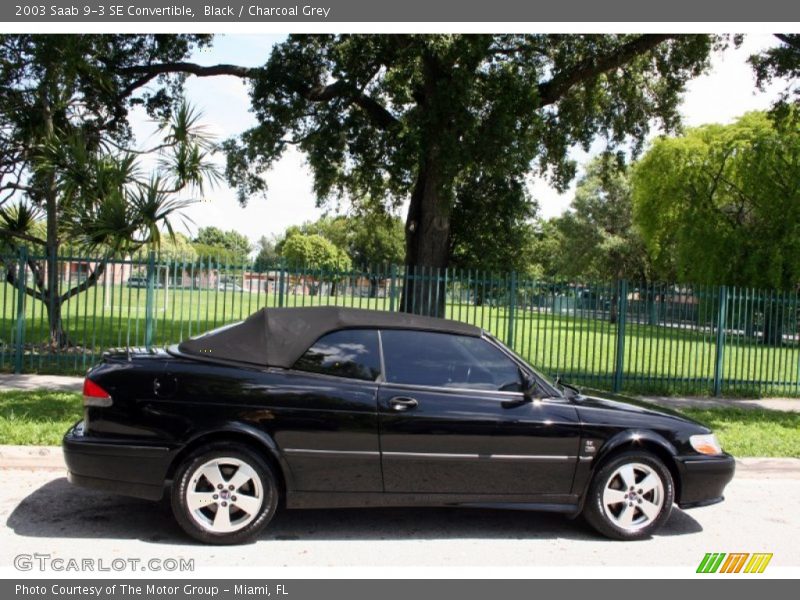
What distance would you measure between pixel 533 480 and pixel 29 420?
5.73m

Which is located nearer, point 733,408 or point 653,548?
point 653,548

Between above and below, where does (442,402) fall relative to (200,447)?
above

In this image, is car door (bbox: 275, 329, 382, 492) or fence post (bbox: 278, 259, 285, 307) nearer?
car door (bbox: 275, 329, 382, 492)

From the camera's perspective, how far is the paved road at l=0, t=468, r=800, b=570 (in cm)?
467

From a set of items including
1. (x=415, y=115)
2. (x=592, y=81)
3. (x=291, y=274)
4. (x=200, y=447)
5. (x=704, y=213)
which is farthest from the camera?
(x=704, y=213)

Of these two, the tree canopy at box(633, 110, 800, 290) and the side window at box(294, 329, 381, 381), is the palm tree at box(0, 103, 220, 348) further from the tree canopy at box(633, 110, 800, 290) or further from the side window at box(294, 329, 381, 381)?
the tree canopy at box(633, 110, 800, 290)

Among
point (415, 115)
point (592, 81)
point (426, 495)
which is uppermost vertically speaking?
point (592, 81)

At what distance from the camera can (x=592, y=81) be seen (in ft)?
55.1

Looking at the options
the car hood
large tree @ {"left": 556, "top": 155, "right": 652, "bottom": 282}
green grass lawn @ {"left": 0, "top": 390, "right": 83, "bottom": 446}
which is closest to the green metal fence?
green grass lawn @ {"left": 0, "top": 390, "right": 83, "bottom": 446}

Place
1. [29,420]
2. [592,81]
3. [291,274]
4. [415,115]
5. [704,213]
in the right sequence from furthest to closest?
[704,213] < [592,81] < [415,115] < [291,274] < [29,420]

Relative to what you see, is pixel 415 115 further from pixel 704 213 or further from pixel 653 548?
pixel 704 213

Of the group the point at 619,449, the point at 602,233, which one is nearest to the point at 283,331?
the point at 619,449

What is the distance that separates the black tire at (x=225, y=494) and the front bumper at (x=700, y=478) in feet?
9.70

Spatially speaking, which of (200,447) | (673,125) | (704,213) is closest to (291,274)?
(200,447)
